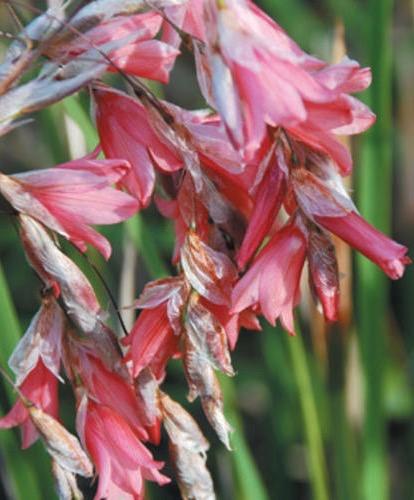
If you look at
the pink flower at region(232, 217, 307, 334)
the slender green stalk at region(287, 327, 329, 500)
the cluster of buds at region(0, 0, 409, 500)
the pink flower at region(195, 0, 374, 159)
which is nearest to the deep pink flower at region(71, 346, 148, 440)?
the cluster of buds at region(0, 0, 409, 500)

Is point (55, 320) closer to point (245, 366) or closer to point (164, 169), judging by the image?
point (164, 169)

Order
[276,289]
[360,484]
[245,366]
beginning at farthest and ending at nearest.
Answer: [245,366]
[360,484]
[276,289]

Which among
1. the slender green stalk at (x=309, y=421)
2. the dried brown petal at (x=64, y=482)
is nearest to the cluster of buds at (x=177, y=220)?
the dried brown petal at (x=64, y=482)

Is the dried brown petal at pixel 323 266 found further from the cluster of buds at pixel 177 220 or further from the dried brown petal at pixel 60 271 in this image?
the dried brown petal at pixel 60 271

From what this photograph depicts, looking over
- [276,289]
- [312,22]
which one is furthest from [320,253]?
[312,22]

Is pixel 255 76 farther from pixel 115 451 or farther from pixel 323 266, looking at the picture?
pixel 115 451

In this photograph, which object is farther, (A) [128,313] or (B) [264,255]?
(A) [128,313]

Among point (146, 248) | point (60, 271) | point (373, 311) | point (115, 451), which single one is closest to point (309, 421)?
point (373, 311)
